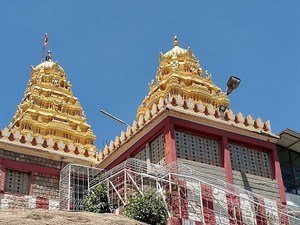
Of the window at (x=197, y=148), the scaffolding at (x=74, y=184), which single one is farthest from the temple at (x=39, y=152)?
the window at (x=197, y=148)

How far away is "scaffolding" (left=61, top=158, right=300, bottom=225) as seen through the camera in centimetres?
2225

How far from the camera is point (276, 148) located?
27.8m

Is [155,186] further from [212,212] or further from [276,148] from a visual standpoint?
[276,148]

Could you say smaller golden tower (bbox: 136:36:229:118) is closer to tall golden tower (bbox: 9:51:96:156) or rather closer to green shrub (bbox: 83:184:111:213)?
tall golden tower (bbox: 9:51:96:156)

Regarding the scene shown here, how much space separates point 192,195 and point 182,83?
419 inches

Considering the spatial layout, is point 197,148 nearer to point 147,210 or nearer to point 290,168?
point 147,210

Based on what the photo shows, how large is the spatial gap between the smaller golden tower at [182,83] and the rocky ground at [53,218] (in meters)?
15.8

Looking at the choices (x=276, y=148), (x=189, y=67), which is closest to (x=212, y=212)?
(x=276, y=148)

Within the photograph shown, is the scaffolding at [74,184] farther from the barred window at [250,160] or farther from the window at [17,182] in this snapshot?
the barred window at [250,160]

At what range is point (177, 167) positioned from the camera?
23344 millimetres

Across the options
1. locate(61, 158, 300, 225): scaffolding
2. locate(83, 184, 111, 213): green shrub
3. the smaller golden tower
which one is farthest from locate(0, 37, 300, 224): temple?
the smaller golden tower

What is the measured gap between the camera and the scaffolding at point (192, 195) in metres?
22.2

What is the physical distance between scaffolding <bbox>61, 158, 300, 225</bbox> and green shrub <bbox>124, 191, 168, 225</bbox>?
109cm

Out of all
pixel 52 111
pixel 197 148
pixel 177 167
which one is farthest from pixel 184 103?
pixel 52 111
